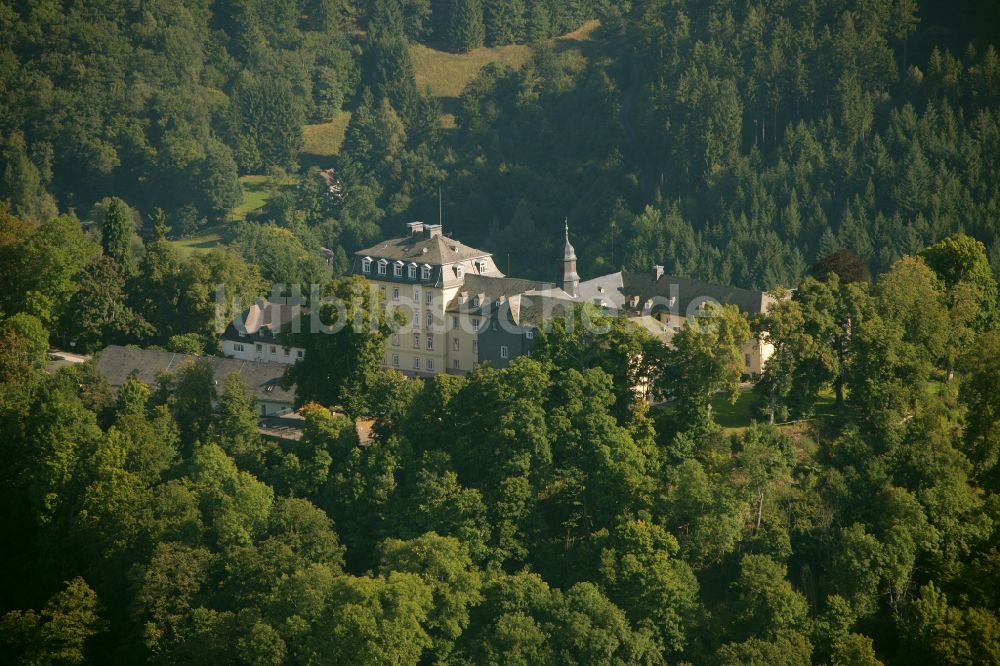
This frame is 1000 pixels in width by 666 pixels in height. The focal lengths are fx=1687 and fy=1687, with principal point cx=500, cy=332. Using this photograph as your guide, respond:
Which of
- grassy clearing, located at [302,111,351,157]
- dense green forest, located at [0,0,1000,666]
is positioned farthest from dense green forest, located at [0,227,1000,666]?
grassy clearing, located at [302,111,351,157]

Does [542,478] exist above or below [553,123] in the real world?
below

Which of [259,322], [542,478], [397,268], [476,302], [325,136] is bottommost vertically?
[542,478]

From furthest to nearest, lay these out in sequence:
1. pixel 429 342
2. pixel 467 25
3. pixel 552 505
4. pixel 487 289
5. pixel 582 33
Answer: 1. pixel 467 25
2. pixel 582 33
3. pixel 429 342
4. pixel 487 289
5. pixel 552 505

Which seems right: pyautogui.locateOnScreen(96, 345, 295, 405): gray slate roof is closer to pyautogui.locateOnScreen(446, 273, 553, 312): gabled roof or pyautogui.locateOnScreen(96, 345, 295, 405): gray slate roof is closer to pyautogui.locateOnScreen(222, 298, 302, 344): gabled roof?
pyautogui.locateOnScreen(222, 298, 302, 344): gabled roof

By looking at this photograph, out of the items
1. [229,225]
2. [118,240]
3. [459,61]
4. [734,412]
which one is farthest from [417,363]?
[459,61]

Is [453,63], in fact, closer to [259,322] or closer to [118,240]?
[118,240]

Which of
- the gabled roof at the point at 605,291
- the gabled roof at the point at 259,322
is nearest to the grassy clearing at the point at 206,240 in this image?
the gabled roof at the point at 259,322

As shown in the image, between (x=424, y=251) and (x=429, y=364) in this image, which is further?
(x=424, y=251)

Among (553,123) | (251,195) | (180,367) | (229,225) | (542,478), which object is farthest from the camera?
(251,195)
